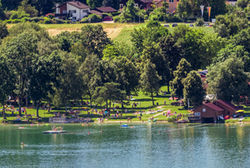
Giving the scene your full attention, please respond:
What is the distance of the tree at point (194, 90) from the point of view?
574ft

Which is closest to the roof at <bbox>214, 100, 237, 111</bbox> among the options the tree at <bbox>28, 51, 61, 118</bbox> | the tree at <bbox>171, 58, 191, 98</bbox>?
the tree at <bbox>171, 58, 191, 98</bbox>

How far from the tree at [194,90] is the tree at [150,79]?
42.7ft

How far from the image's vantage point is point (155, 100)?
19312cm

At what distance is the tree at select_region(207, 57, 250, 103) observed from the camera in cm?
17725

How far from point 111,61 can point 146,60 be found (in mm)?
12179

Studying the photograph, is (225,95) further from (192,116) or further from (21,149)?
(21,149)

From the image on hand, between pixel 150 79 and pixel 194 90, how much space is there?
16.6 metres

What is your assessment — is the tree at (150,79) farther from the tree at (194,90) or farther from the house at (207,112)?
the house at (207,112)

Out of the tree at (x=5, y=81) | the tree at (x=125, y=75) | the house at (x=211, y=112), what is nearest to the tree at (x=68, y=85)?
the tree at (x=125, y=75)

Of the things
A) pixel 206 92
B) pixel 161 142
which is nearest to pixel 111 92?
pixel 206 92

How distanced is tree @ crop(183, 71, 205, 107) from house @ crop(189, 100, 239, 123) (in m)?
2.10

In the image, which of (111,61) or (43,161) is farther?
(111,61)

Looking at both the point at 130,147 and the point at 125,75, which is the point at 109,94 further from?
the point at 130,147

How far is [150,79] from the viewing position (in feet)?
612
